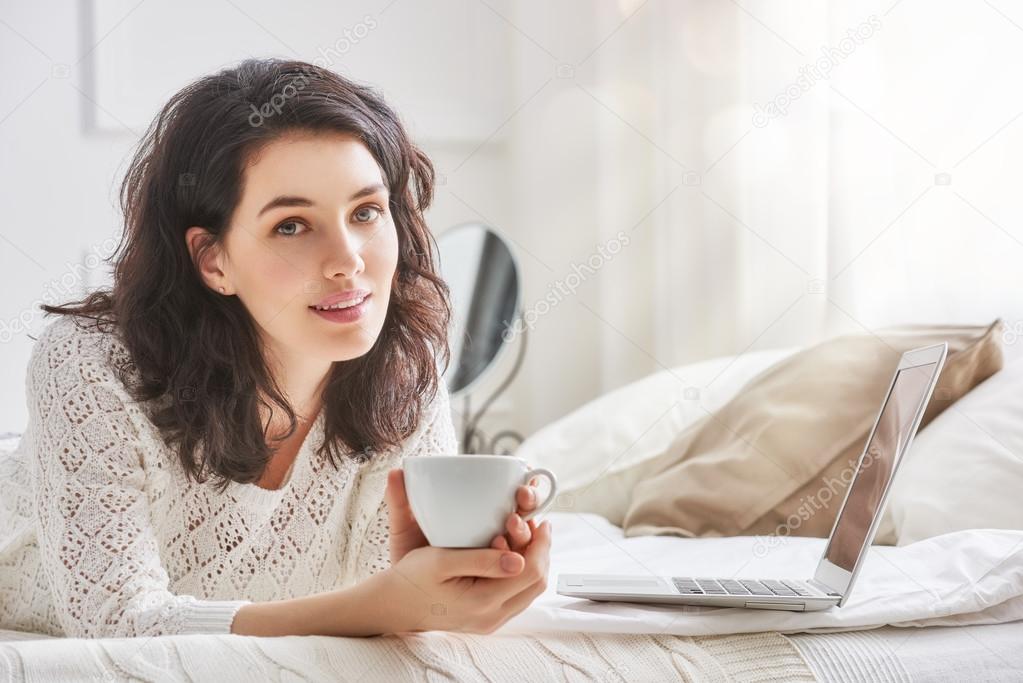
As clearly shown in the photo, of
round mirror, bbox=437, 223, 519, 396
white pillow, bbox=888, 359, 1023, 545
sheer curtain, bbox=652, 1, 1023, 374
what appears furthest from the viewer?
round mirror, bbox=437, 223, 519, 396

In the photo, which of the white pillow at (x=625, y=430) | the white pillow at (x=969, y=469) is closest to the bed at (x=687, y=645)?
the white pillow at (x=969, y=469)

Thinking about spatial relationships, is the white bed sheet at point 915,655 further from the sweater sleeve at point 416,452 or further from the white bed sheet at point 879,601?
the sweater sleeve at point 416,452

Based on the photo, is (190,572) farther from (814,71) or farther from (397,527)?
(814,71)

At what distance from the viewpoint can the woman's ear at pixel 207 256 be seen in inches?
39.9

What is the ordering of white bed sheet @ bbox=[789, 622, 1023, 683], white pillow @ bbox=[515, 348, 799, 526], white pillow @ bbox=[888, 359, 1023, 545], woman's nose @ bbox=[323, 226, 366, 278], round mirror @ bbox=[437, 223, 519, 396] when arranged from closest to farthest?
white bed sheet @ bbox=[789, 622, 1023, 683] < woman's nose @ bbox=[323, 226, 366, 278] < white pillow @ bbox=[888, 359, 1023, 545] < white pillow @ bbox=[515, 348, 799, 526] < round mirror @ bbox=[437, 223, 519, 396]

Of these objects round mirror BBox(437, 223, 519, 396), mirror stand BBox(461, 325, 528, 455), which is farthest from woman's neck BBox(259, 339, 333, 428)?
mirror stand BBox(461, 325, 528, 455)

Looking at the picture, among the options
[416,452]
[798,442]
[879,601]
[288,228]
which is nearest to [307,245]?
[288,228]

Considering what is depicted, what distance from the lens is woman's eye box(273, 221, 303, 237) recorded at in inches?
38.1

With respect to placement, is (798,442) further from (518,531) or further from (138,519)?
(138,519)

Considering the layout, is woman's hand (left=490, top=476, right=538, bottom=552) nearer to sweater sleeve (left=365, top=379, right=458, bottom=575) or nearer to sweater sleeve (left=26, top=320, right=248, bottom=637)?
sweater sleeve (left=26, top=320, right=248, bottom=637)

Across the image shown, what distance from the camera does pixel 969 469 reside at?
121 cm

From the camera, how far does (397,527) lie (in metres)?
0.78

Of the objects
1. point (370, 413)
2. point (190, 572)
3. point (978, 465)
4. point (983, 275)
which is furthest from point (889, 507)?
point (190, 572)

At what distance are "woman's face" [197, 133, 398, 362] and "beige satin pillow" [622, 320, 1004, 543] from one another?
711 millimetres
